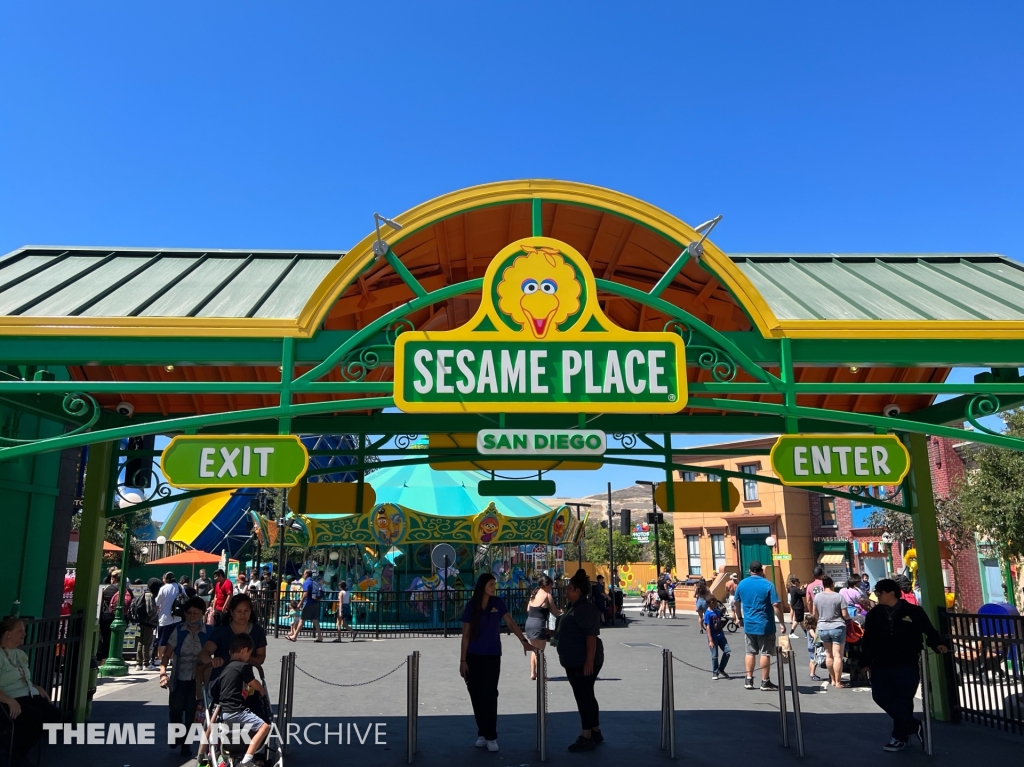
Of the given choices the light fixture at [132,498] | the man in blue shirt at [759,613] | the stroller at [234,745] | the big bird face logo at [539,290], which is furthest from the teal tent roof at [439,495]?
the big bird face logo at [539,290]

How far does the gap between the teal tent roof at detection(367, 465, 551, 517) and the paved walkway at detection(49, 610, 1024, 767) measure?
882 centimetres

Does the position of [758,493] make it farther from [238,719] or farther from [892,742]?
[238,719]

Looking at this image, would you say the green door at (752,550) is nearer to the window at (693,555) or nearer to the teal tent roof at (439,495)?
the window at (693,555)

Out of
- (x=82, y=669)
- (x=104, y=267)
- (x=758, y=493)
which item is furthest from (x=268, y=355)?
(x=758, y=493)

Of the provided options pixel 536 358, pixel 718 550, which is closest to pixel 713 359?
pixel 536 358

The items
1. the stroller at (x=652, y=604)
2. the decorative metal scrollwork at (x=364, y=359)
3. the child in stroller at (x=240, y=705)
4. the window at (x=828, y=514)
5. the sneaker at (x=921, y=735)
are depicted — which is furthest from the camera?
the window at (x=828, y=514)


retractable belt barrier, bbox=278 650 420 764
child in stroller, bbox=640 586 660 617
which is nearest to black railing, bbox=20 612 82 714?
retractable belt barrier, bbox=278 650 420 764

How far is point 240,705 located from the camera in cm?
621

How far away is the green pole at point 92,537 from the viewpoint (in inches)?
356

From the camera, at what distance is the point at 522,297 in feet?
20.5

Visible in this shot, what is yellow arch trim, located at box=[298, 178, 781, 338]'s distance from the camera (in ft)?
21.1

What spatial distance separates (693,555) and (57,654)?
3726 centimetres

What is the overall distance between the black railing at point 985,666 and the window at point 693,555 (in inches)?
1287

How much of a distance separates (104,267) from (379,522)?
49.3ft
